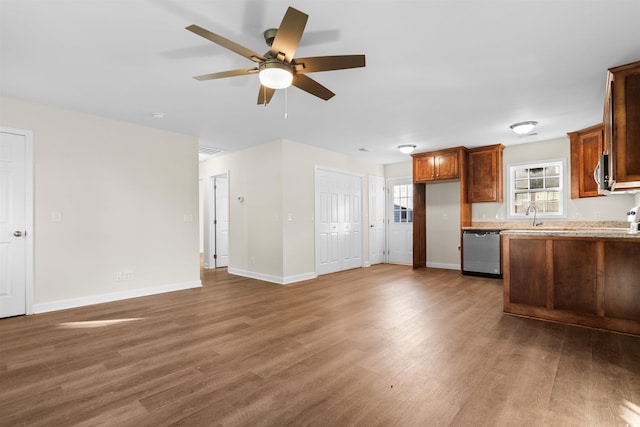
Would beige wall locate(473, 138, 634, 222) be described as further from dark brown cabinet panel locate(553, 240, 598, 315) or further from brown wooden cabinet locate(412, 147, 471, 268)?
dark brown cabinet panel locate(553, 240, 598, 315)

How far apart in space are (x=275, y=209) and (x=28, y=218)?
323cm

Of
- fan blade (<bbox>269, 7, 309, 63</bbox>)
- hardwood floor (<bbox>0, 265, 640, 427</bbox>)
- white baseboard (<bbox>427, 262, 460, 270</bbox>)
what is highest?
fan blade (<bbox>269, 7, 309, 63</bbox>)

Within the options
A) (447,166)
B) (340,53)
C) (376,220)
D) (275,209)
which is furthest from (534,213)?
(340,53)

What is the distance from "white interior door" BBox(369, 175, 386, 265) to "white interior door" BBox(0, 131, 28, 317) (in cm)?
604

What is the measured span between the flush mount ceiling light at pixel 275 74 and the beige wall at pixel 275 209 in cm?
306

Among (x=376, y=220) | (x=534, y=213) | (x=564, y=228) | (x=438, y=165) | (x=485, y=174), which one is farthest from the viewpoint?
(x=376, y=220)

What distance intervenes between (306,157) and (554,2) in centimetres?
424

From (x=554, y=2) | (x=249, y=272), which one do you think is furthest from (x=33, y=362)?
(x=554, y=2)

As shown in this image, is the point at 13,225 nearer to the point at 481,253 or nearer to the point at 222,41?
the point at 222,41

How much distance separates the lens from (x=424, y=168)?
260 inches

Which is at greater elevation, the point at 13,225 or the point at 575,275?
the point at 13,225

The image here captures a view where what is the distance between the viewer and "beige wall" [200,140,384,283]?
5430 millimetres

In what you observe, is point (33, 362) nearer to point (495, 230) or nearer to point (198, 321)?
point (198, 321)

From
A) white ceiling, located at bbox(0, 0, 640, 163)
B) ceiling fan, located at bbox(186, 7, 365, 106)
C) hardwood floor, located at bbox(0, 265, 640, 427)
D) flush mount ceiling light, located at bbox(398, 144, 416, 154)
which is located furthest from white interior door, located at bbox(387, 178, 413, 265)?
ceiling fan, located at bbox(186, 7, 365, 106)
